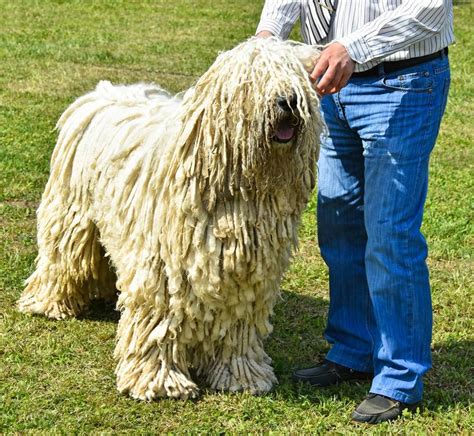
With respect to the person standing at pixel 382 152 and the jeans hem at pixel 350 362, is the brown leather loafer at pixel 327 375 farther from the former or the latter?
→ the person standing at pixel 382 152

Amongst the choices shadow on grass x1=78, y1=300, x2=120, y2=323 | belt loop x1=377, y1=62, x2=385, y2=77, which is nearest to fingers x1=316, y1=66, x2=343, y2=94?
belt loop x1=377, y1=62, x2=385, y2=77

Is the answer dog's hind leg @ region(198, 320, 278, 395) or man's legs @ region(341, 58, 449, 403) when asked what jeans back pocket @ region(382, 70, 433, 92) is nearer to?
man's legs @ region(341, 58, 449, 403)

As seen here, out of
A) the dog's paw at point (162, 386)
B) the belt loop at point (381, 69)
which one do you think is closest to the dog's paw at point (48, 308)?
the dog's paw at point (162, 386)

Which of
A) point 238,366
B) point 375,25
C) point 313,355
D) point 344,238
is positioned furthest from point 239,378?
point 375,25

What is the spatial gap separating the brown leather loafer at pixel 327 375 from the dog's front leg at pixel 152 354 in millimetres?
562

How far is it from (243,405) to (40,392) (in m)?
0.94

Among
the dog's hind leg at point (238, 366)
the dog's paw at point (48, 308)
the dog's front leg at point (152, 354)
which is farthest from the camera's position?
the dog's paw at point (48, 308)

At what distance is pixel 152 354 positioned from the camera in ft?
15.0

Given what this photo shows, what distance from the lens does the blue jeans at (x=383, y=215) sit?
420cm

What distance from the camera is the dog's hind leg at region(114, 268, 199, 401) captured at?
4484mm

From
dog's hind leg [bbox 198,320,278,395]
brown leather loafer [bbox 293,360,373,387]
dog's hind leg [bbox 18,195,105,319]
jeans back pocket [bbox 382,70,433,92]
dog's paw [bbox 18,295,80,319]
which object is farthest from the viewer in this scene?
dog's paw [bbox 18,295,80,319]

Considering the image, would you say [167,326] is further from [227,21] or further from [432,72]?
[227,21]

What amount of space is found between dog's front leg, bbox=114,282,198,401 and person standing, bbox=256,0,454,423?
82cm

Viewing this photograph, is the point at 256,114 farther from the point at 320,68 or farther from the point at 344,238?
the point at 344,238
